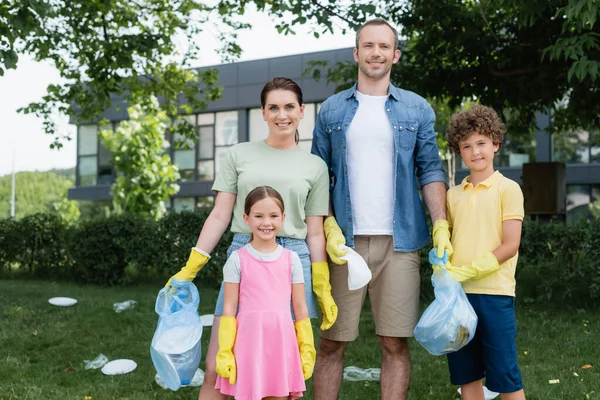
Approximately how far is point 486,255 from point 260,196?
39.9 inches

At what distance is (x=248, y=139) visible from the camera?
23578 millimetres

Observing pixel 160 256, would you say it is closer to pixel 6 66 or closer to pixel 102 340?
pixel 102 340

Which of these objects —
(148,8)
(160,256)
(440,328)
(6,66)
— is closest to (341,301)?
(440,328)

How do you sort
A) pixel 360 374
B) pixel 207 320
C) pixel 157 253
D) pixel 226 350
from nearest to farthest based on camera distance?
pixel 226 350
pixel 360 374
pixel 207 320
pixel 157 253

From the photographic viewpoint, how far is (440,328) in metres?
2.86

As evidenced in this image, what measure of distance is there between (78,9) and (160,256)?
11.9 feet

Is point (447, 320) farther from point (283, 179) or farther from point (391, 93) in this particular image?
point (391, 93)

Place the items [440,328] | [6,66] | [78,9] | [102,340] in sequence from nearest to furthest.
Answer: [440,328]
[6,66]
[102,340]
[78,9]

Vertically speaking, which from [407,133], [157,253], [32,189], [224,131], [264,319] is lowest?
[32,189]

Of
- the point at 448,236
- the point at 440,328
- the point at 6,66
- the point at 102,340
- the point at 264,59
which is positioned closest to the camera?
the point at 440,328

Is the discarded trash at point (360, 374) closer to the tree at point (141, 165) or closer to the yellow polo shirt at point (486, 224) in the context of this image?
the yellow polo shirt at point (486, 224)

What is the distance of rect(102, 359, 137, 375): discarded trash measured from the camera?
502 centimetres

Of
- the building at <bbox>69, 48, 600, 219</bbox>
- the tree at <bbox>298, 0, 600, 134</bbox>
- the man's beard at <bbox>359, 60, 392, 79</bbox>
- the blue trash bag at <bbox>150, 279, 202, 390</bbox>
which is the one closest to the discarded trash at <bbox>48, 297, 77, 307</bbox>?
the tree at <bbox>298, 0, 600, 134</bbox>

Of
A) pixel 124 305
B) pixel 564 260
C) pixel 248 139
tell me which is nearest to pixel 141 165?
pixel 248 139
